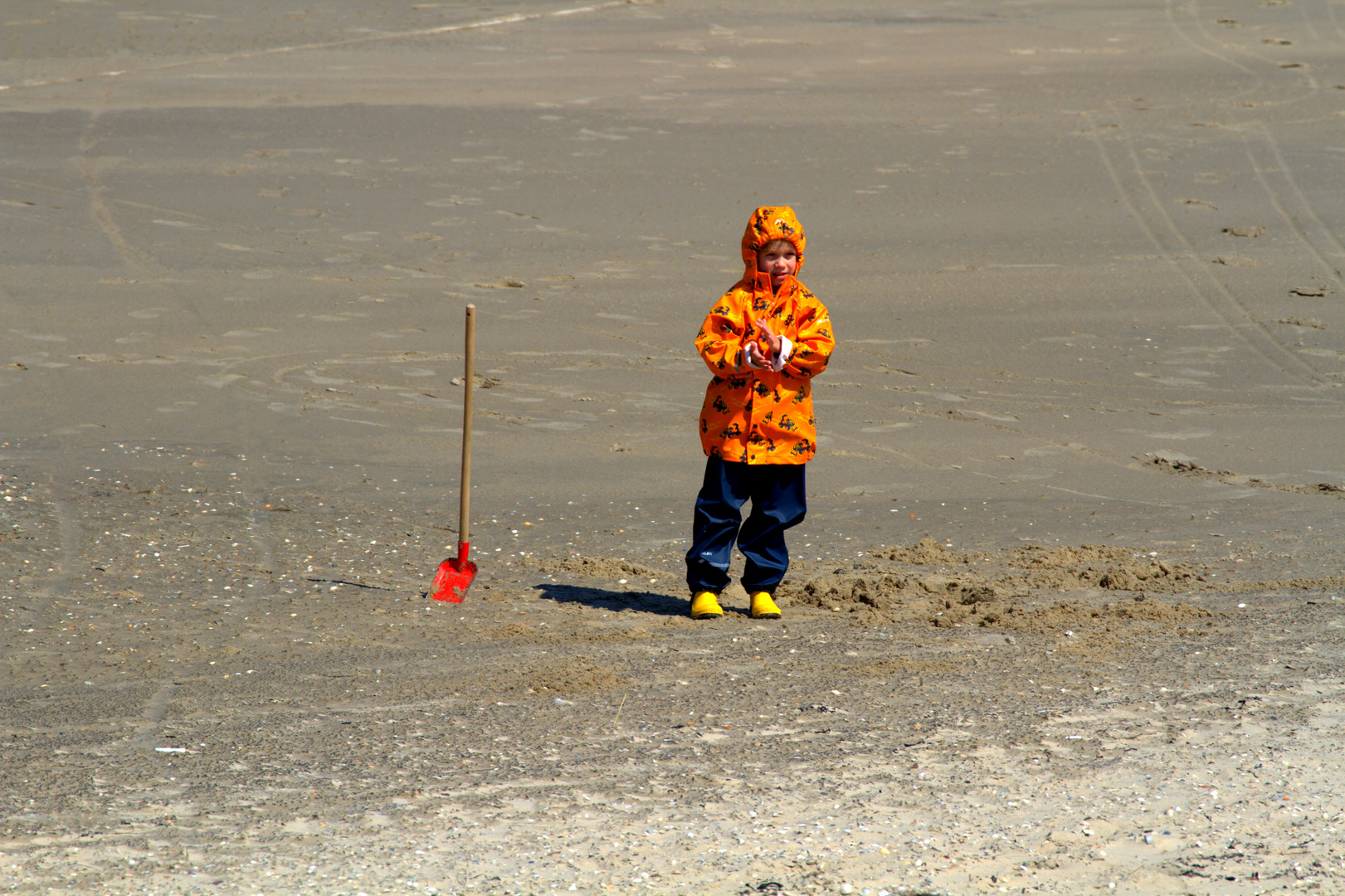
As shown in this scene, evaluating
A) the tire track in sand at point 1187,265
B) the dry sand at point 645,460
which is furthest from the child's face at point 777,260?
the tire track in sand at point 1187,265

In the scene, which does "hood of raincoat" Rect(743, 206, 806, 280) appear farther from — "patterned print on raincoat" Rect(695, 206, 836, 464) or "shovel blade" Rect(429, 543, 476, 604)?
"shovel blade" Rect(429, 543, 476, 604)

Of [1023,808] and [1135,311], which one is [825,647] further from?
[1135,311]

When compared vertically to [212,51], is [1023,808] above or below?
below

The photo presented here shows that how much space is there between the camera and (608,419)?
9102 millimetres

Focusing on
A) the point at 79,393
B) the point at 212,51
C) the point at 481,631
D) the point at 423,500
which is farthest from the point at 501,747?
Result: the point at 212,51

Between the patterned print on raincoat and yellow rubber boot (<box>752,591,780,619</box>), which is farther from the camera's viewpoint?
yellow rubber boot (<box>752,591,780,619</box>)

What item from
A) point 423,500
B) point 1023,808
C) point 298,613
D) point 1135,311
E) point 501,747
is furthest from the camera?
point 1135,311

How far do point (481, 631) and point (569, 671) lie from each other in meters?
0.67

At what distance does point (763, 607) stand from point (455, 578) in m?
1.34

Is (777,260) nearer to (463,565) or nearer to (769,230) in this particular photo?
(769,230)

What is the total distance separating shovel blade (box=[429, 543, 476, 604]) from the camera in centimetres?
588

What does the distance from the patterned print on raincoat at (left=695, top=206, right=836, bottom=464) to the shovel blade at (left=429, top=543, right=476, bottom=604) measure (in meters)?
1.21

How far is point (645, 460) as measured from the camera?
8.42m

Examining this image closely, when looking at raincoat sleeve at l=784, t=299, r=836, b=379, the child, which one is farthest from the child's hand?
raincoat sleeve at l=784, t=299, r=836, b=379
